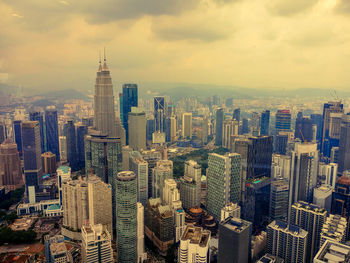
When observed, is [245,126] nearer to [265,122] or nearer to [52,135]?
[265,122]

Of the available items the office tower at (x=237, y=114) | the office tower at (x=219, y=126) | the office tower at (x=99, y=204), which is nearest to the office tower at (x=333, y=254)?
the office tower at (x=99, y=204)

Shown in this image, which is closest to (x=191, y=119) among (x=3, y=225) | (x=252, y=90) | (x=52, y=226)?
(x=252, y=90)

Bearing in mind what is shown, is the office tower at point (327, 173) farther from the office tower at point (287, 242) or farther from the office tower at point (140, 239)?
the office tower at point (140, 239)

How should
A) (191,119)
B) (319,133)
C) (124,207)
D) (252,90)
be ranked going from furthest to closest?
(191,119) → (319,133) → (252,90) → (124,207)

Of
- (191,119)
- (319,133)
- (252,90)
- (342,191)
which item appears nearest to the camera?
(342,191)

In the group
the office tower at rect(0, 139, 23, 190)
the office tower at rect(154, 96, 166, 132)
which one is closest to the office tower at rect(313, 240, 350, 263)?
the office tower at rect(154, 96, 166, 132)

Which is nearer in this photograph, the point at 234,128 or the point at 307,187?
the point at 307,187

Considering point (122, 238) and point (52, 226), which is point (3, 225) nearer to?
point (52, 226)
